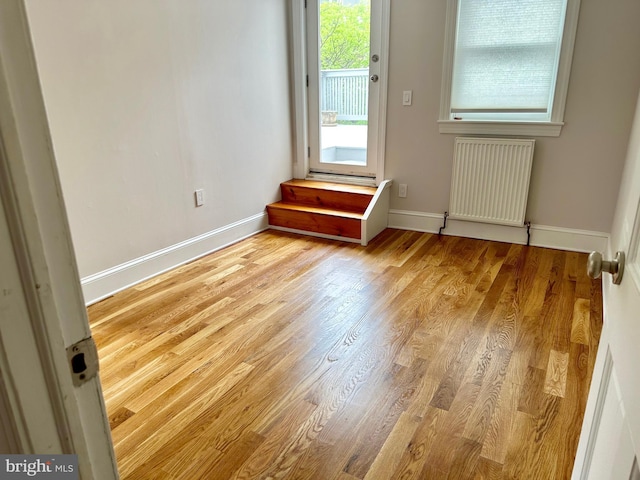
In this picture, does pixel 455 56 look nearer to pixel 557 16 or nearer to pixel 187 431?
pixel 557 16

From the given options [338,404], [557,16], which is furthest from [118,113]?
[557,16]

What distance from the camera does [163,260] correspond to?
302cm

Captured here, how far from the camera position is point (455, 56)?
3.33m

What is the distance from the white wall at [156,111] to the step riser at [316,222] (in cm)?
18

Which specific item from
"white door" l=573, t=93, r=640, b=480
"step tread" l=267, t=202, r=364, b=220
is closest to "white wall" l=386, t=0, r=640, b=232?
"step tread" l=267, t=202, r=364, b=220

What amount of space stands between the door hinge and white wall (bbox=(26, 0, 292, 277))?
2085 millimetres

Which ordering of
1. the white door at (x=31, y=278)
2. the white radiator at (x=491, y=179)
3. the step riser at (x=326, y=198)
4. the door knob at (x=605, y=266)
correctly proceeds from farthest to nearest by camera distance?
the step riser at (x=326, y=198) < the white radiator at (x=491, y=179) < the door knob at (x=605, y=266) < the white door at (x=31, y=278)

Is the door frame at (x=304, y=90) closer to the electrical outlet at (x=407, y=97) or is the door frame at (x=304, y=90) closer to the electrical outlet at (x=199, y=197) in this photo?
the electrical outlet at (x=407, y=97)

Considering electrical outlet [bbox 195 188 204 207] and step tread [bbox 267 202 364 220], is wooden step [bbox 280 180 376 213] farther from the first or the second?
electrical outlet [bbox 195 188 204 207]

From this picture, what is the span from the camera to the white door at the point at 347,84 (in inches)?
142

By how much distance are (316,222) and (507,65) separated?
1884 mm

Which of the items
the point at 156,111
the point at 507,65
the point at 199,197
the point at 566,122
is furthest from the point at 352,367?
the point at 507,65

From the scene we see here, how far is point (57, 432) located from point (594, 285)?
304 cm

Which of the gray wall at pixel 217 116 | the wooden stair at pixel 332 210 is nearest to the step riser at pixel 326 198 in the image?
the wooden stair at pixel 332 210
